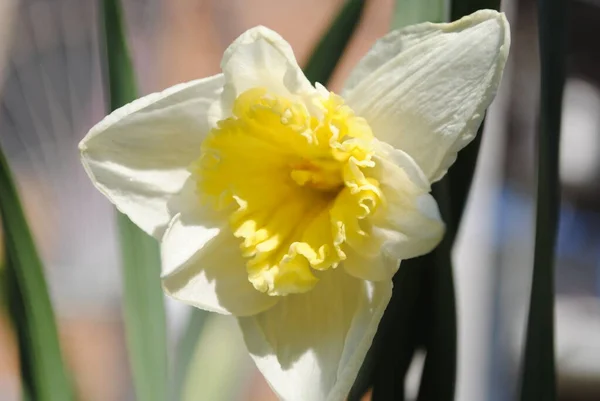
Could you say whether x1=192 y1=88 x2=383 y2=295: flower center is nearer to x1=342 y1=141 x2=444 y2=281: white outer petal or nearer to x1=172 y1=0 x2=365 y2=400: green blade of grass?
x1=342 y1=141 x2=444 y2=281: white outer petal

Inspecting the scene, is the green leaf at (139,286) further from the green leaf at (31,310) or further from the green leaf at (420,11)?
the green leaf at (420,11)

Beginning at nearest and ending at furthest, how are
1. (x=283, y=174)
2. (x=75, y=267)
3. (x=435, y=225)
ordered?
(x=435, y=225)
(x=283, y=174)
(x=75, y=267)

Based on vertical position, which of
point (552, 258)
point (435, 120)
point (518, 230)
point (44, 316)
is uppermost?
point (435, 120)

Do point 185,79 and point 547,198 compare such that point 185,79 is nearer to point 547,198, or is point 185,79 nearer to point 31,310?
point 31,310

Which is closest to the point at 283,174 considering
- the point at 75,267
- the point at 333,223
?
the point at 333,223

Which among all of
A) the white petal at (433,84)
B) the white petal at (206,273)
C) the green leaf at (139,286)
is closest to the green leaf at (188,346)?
the green leaf at (139,286)

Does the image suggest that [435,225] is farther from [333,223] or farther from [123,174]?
[123,174]
